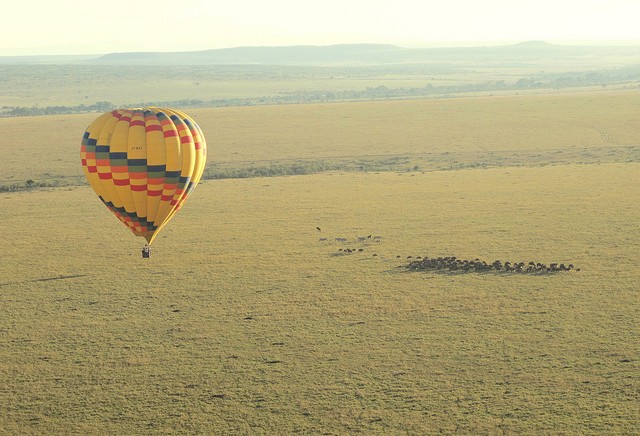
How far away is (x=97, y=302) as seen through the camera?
84.9ft

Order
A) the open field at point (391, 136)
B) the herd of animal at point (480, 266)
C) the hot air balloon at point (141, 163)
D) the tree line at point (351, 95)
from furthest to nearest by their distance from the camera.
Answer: the tree line at point (351, 95)
the open field at point (391, 136)
the herd of animal at point (480, 266)
the hot air balloon at point (141, 163)

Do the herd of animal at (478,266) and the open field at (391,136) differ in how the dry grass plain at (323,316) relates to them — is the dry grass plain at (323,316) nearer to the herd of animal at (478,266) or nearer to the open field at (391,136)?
the herd of animal at (478,266)

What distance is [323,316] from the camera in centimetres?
2392

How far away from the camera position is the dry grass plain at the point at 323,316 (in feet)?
58.3

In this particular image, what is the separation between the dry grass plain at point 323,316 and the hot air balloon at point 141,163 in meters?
2.32

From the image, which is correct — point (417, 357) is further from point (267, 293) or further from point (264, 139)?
point (264, 139)

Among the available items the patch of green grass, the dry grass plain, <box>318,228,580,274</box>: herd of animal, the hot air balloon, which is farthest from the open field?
<box>318,228,580,274</box>: herd of animal

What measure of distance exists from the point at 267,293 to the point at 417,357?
7098 millimetres

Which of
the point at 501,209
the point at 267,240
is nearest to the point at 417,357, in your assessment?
the point at 267,240

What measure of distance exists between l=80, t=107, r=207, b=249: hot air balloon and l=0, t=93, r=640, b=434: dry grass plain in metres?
2.32

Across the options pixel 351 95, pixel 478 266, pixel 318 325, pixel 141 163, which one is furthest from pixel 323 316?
pixel 351 95

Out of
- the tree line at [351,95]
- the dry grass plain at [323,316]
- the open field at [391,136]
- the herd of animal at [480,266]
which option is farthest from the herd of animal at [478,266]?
the tree line at [351,95]

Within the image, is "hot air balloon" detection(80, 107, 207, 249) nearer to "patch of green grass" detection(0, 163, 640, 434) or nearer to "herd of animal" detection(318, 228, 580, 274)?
"patch of green grass" detection(0, 163, 640, 434)

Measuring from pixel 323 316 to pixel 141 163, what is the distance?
8.01m
